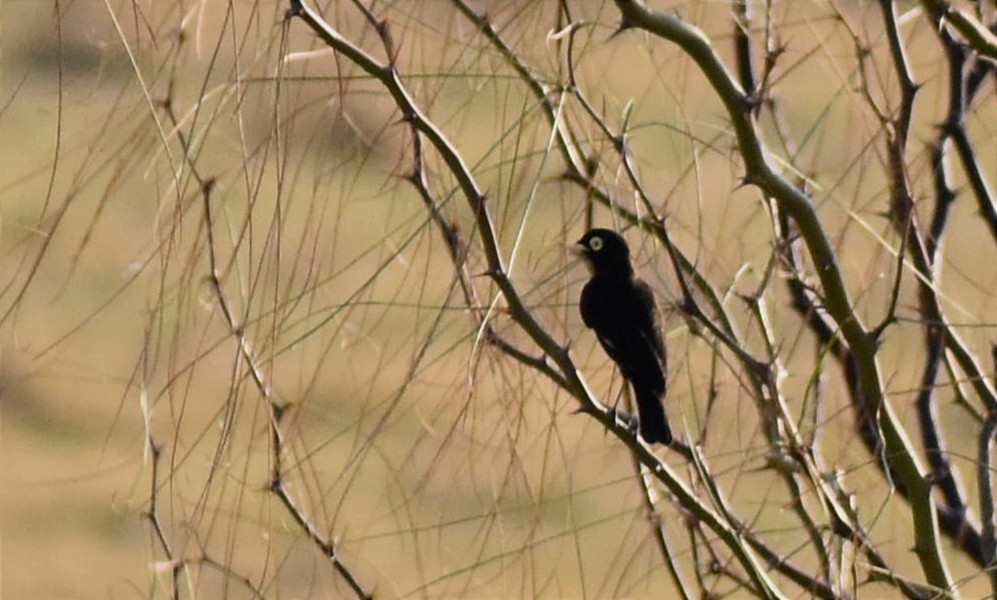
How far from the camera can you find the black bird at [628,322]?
1.59 meters

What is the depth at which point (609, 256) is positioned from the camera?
1.73m

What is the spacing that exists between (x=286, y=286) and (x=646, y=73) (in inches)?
14.6

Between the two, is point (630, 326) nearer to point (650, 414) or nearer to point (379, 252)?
point (650, 414)

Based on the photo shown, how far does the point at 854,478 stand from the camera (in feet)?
4.65

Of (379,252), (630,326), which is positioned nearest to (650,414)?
(630,326)

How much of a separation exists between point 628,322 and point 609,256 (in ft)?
0.24

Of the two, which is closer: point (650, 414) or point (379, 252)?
point (379, 252)

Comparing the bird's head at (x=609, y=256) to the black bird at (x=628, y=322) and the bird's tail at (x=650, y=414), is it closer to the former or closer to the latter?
the black bird at (x=628, y=322)

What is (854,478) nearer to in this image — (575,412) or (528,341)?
(528,341)

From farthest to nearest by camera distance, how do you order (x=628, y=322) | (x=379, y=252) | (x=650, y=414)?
(x=628, y=322) < (x=650, y=414) < (x=379, y=252)

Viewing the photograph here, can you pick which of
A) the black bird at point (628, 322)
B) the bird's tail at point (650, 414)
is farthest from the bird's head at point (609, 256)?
the bird's tail at point (650, 414)

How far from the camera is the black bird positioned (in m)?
1.59

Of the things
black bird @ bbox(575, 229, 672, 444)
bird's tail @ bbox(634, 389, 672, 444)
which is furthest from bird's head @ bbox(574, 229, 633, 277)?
bird's tail @ bbox(634, 389, 672, 444)

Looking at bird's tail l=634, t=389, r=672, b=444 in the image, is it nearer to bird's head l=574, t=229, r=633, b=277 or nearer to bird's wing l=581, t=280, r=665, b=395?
bird's wing l=581, t=280, r=665, b=395
